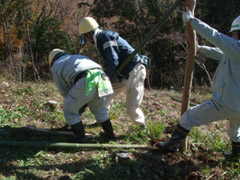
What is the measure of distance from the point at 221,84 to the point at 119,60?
1.61 meters

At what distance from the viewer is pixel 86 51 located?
1655cm

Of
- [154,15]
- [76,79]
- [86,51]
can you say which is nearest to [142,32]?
[154,15]

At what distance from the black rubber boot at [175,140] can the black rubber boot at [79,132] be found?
1.14m

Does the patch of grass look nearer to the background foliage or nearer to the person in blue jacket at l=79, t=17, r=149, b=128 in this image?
the person in blue jacket at l=79, t=17, r=149, b=128

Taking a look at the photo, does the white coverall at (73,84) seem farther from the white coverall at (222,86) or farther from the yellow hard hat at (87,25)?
the white coverall at (222,86)

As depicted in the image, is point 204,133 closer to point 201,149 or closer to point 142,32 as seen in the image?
point 201,149

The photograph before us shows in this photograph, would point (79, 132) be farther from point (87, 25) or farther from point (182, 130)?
point (87, 25)

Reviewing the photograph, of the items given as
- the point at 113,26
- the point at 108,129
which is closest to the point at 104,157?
the point at 108,129

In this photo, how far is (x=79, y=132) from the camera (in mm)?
3748

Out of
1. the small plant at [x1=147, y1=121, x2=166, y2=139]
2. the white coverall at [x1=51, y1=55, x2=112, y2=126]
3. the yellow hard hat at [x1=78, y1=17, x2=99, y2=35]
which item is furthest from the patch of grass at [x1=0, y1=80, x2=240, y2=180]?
the yellow hard hat at [x1=78, y1=17, x2=99, y2=35]

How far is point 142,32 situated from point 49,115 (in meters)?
13.5

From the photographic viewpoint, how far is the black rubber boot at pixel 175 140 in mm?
3361

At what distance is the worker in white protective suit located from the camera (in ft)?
11.7

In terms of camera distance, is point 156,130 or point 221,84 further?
point 156,130
